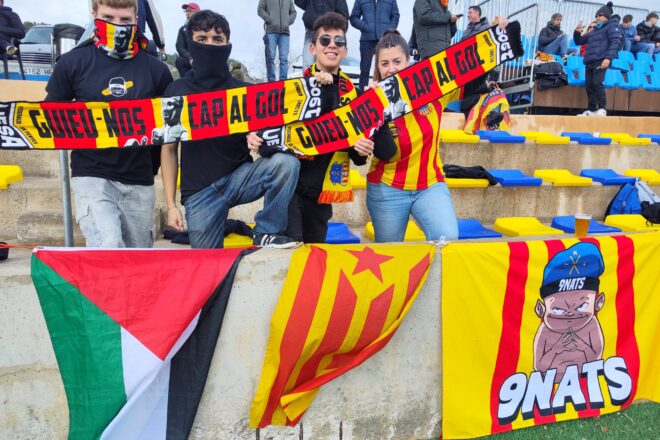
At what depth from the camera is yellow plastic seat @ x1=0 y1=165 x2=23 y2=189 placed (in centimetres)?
421

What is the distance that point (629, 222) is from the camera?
17.7 ft

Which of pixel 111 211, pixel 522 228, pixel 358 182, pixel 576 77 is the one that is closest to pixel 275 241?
pixel 111 211

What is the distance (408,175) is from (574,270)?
111 centimetres

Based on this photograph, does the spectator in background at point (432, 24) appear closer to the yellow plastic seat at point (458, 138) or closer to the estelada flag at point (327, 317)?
the yellow plastic seat at point (458, 138)

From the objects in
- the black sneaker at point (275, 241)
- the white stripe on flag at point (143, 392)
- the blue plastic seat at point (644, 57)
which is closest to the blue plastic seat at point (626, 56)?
the blue plastic seat at point (644, 57)

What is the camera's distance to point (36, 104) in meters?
2.55

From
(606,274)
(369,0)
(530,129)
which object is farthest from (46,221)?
(530,129)

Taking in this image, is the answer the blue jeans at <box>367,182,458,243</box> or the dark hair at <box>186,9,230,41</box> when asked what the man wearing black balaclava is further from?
the blue jeans at <box>367,182,458,243</box>

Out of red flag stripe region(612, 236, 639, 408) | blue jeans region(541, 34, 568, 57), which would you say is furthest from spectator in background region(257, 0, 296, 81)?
blue jeans region(541, 34, 568, 57)

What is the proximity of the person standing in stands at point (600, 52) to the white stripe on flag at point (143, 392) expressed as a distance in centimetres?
953

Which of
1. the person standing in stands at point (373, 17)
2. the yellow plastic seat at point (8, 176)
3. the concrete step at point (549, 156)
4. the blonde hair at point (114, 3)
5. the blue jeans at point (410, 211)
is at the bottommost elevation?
the blue jeans at point (410, 211)

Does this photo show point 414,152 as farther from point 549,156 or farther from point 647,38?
point 647,38

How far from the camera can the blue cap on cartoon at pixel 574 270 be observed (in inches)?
110

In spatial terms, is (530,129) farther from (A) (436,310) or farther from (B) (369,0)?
(A) (436,310)
